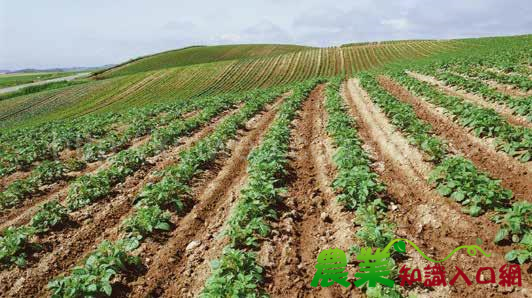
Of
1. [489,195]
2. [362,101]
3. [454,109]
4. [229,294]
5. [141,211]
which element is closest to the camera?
[229,294]

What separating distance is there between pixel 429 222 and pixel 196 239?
4.85 metres

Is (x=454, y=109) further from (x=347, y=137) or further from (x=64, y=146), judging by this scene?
(x=64, y=146)

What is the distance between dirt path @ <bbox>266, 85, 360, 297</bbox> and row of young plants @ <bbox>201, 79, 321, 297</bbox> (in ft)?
0.93

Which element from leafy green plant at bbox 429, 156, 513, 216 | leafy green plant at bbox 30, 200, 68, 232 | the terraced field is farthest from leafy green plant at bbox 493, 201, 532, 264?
the terraced field

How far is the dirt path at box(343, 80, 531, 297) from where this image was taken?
5312 millimetres

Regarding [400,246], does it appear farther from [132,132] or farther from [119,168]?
[132,132]

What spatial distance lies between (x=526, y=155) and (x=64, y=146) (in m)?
17.6

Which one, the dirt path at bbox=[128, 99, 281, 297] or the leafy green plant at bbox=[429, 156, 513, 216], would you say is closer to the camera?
the dirt path at bbox=[128, 99, 281, 297]

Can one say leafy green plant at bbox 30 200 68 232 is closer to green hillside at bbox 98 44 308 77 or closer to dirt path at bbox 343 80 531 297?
dirt path at bbox 343 80 531 297

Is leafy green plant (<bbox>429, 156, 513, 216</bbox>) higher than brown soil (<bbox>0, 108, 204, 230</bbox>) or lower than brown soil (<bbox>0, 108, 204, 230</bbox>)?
higher

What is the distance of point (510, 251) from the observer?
5.33 m

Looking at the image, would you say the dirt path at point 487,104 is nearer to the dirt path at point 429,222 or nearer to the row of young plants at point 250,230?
the dirt path at point 429,222

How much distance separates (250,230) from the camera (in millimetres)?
6480

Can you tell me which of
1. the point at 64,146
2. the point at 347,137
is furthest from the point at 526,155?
the point at 64,146
